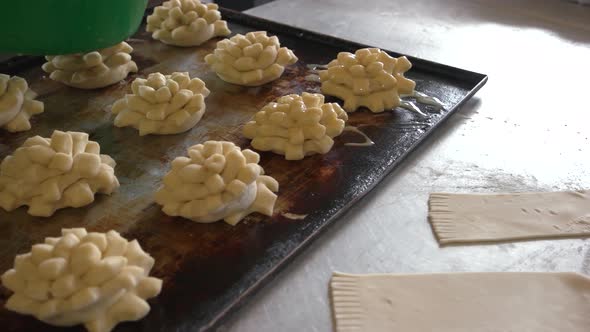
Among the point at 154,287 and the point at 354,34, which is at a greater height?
the point at 154,287

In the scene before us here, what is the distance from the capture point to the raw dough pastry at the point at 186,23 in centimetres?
208

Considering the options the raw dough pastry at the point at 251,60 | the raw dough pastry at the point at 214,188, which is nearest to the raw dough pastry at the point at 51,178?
the raw dough pastry at the point at 214,188

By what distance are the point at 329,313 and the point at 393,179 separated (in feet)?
1.59

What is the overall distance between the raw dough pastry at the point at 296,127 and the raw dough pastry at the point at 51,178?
0.40 meters

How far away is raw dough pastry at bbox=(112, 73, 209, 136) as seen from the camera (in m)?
1.64

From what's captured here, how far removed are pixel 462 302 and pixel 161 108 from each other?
3.09 feet

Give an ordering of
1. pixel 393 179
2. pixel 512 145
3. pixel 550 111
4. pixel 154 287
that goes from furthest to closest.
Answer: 1. pixel 550 111
2. pixel 512 145
3. pixel 393 179
4. pixel 154 287

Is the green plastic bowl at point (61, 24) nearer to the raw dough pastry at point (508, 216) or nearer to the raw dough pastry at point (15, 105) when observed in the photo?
the raw dough pastry at point (15, 105)

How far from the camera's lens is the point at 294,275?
1.24 meters

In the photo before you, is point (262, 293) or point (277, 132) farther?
point (277, 132)

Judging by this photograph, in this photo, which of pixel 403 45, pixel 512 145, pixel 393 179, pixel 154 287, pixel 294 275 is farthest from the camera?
pixel 403 45

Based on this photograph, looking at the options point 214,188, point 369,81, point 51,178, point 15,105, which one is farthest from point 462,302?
point 15,105

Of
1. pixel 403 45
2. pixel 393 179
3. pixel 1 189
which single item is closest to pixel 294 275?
pixel 393 179

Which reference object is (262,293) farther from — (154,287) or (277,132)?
(277,132)
